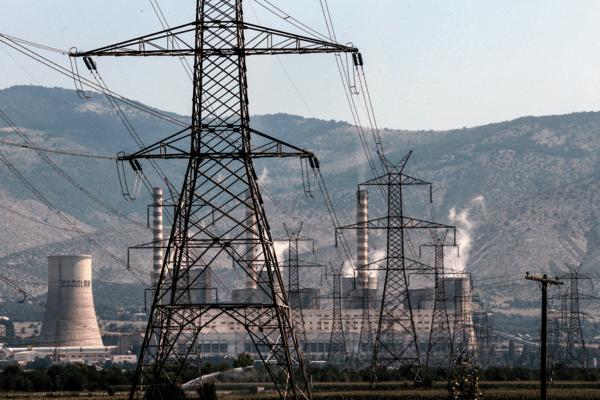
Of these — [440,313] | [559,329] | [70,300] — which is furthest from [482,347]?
[70,300]

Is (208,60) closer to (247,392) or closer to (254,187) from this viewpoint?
(254,187)

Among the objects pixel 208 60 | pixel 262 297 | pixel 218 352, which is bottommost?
pixel 218 352

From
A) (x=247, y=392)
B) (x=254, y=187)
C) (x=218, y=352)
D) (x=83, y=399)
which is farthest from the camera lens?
(x=218, y=352)

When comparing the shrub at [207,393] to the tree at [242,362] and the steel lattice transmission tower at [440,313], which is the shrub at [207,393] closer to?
the steel lattice transmission tower at [440,313]

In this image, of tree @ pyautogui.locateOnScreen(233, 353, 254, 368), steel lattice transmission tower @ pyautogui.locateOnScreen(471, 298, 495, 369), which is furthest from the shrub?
steel lattice transmission tower @ pyautogui.locateOnScreen(471, 298, 495, 369)

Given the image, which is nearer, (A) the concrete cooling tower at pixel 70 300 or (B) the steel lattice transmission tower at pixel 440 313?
(B) the steel lattice transmission tower at pixel 440 313

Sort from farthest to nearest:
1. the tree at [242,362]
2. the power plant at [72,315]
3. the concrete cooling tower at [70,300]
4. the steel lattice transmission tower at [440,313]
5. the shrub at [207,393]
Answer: the power plant at [72,315], the concrete cooling tower at [70,300], the tree at [242,362], the steel lattice transmission tower at [440,313], the shrub at [207,393]

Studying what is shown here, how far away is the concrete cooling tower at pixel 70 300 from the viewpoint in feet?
466

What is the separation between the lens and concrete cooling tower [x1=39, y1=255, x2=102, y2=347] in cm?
14200

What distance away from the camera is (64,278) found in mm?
141625

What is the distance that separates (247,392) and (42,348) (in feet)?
364

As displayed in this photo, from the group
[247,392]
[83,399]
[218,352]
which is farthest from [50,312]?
[83,399]

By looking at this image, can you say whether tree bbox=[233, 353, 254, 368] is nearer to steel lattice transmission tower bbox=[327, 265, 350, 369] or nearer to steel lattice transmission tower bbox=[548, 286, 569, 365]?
steel lattice transmission tower bbox=[327, 265, 350, 369]

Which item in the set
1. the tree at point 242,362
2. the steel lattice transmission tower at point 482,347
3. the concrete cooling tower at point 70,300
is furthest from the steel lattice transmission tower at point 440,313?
the concrete cooling tower at point 70,300
